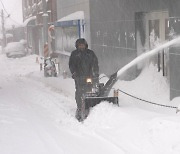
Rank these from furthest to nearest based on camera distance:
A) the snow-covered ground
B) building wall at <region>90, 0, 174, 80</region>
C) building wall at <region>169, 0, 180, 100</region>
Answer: building wall at <region>90, 0, 174, 80</region> < building wall at <region>169, 0, 180, 100</region> < the snow-covered ground

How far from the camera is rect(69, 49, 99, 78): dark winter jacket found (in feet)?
31.3

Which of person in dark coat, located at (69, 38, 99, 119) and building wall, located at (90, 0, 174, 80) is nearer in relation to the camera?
person in dark coat, located at (69, 38, 99, 119)

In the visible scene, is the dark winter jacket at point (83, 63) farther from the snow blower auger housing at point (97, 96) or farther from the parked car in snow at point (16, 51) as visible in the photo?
the parked car in snow at point (16, 51)

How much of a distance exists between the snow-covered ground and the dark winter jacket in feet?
3.28

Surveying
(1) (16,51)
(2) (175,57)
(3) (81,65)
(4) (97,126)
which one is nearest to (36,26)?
(1) (16,51)

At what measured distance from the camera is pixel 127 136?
6781mm

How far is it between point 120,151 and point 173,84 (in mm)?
3667

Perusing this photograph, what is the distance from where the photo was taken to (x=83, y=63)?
31.5 ft

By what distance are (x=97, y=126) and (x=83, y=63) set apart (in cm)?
218

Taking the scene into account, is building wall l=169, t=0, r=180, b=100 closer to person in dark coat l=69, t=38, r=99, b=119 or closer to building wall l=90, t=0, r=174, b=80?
building wall l=90, t=0, r=174, b=80

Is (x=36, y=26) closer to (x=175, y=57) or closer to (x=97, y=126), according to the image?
(x=175, y=57)

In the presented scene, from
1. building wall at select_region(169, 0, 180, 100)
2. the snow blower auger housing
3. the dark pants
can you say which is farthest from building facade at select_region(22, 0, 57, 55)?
the snow blower auger housing

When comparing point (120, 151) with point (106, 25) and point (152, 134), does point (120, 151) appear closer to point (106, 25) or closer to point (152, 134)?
point (152, 134)

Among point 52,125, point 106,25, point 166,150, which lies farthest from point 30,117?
point 106,25
